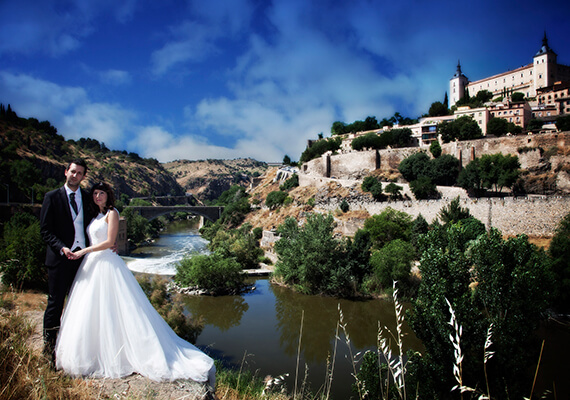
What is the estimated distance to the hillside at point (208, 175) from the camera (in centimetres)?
11262

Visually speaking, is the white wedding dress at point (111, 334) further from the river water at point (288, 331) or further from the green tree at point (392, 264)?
the green tree at point (392, 264)

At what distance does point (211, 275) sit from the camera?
18.5 meters

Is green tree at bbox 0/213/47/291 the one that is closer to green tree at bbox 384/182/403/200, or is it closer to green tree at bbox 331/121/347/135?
green tree at bbox 384/182/403/200

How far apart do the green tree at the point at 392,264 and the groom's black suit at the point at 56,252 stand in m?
15.5

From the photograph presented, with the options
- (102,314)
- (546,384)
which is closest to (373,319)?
(546,384)

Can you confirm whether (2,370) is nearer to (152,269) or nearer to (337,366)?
(337,366)

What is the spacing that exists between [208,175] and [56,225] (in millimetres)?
123568

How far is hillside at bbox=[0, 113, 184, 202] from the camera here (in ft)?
115

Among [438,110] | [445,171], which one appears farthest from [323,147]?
[445,171]

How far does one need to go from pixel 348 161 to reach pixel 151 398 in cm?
3923

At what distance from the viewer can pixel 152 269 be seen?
24156 millimetres

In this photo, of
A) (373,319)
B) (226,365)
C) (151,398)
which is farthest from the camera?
(373,319)

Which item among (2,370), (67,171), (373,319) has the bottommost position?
(373,319)

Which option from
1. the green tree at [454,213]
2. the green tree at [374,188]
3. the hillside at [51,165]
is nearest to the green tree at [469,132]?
the green tree at [374,188]
